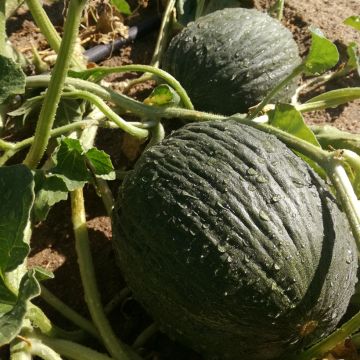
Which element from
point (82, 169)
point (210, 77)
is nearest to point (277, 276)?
point (82, 169)

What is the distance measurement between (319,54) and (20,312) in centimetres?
128

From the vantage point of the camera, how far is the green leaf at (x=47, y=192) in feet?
6.84

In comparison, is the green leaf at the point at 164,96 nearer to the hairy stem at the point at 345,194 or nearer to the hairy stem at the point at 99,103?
the hairy stem at the point at 99,103

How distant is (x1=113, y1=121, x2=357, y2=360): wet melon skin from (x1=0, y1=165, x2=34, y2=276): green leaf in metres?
0.36

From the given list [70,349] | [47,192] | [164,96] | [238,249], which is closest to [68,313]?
[70,349]

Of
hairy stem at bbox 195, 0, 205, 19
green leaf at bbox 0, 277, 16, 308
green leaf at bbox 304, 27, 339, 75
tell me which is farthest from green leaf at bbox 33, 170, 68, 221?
hairy stem at bbox 195, 0, 205, 19

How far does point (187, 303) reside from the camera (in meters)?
1.90

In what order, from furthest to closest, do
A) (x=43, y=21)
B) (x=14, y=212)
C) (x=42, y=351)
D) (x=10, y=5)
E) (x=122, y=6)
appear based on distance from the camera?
1. (x=122, y=6)
2. (x=10, y=5)
3. (x=43, y=21)
4. (x=42, y=351)
5. (x=14, y=212)

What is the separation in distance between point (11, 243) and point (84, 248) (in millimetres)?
582

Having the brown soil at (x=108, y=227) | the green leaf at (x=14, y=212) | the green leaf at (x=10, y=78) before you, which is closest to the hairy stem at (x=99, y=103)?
the green leaf at (x=10, y=78)

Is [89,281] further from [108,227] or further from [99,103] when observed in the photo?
[99,103]

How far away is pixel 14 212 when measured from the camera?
1781 millimetres

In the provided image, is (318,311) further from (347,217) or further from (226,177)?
(226,177)

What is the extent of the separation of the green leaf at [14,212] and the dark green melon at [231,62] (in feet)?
3.38
